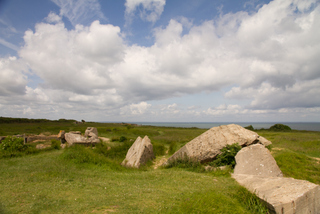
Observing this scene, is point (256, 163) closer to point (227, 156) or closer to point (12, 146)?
point (227, 156)

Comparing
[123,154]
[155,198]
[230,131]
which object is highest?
[230,131]

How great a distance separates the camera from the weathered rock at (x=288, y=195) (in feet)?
15.3

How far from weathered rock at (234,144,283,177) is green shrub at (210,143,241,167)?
0.61 meters

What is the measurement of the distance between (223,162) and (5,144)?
1604cm

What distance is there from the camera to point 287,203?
15.3ft

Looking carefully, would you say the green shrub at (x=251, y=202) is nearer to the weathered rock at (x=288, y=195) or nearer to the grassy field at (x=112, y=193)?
the grassy field at (x=112, y=193)

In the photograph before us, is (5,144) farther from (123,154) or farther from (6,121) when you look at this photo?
(6,121)

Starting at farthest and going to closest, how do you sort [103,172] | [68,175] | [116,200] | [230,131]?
1. [230,131]
2. [103,172]
3. [68,175]
4. [116,200]

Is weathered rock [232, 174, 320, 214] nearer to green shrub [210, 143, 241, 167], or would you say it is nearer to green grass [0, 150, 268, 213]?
green grass [0, 150, 268, 213]

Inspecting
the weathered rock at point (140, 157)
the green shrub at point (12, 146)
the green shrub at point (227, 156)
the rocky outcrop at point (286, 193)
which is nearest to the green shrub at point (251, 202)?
the rocky outcrop at point (286, 193)

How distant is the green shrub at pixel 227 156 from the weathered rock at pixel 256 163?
24.0 inches

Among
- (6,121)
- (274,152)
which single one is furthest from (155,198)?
(6,121)

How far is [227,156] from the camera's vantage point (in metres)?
10.3

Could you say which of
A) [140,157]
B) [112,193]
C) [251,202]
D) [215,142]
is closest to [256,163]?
[215,142]
